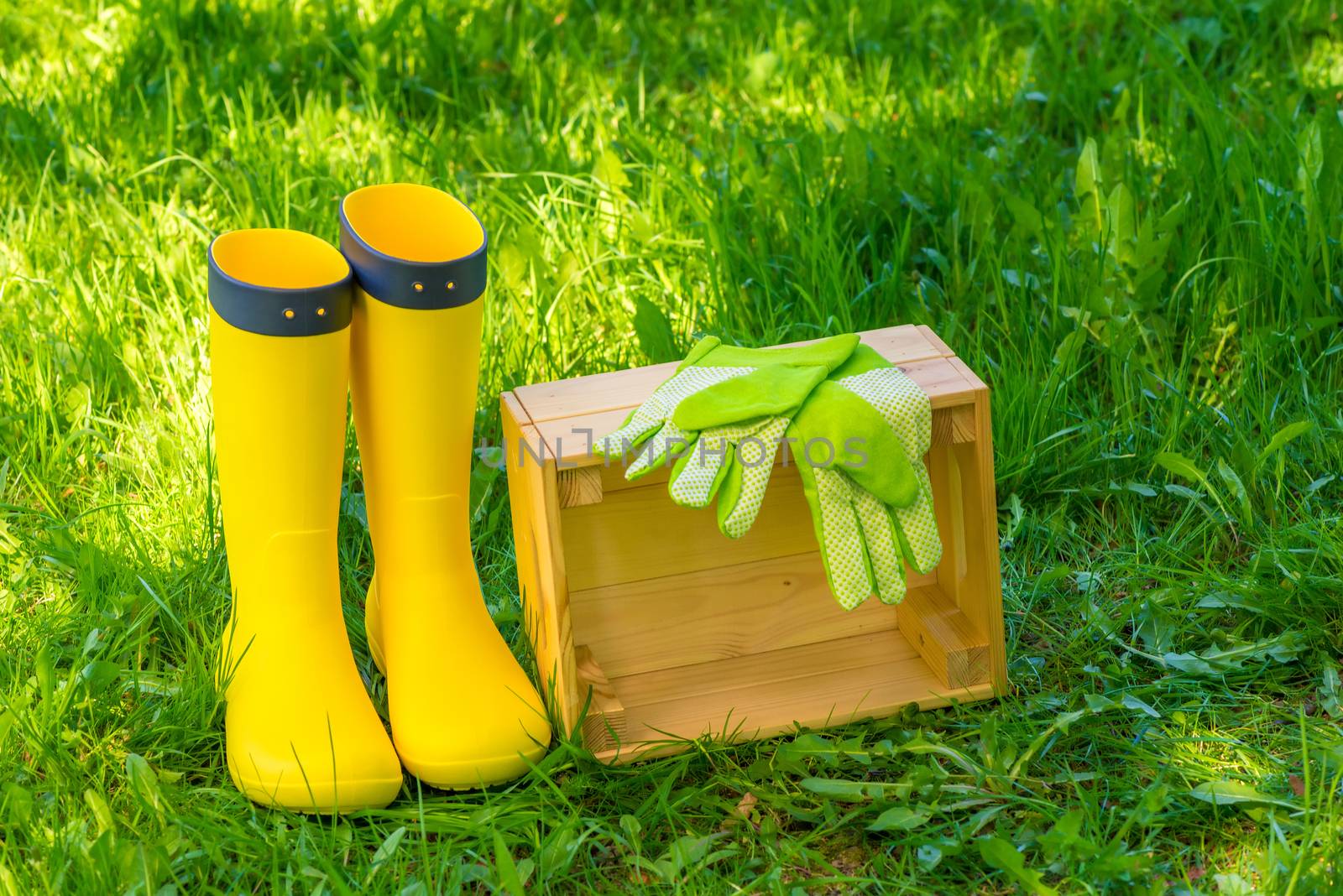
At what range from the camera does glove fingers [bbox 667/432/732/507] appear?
4.69 ft

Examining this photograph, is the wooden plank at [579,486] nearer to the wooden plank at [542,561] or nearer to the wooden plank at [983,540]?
the wooden plank at [542,561]

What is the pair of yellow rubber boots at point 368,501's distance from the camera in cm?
138

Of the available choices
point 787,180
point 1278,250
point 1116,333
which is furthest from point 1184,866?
point 787,180

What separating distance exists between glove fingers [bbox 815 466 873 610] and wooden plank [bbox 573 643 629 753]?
31 centimetres

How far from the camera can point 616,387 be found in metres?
1.60

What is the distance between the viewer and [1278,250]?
6.81ft

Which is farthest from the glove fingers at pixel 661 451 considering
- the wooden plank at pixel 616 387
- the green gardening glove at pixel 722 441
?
the wooden plank at pixel 616 387

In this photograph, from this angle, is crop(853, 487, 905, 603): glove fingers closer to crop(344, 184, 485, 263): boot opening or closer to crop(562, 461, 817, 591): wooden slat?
crop(562, 461, 817, 591): wooden slat

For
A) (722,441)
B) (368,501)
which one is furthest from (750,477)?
(368,501)

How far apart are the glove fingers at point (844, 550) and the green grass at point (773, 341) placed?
191 mm

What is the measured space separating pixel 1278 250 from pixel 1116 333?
30 centimetres

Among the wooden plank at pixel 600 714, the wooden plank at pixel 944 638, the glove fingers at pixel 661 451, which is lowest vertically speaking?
the wooden plank at pixel 944 638

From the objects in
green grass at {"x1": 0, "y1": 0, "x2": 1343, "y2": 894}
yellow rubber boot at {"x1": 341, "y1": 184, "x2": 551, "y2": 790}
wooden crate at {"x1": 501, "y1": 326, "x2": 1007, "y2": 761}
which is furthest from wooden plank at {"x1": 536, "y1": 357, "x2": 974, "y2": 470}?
→ green grass at {"x1": 0, "y1": 0, "x2": 1343, "y2": 894}

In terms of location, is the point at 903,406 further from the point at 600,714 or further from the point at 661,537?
the point at 600,714
